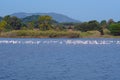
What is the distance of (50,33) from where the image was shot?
13212 centimetres

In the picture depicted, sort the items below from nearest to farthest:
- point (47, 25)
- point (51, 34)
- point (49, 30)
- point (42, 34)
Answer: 1. point (51, 34)
2. point (42, 34)
3. point (49, 30)
4. point (47, 25)

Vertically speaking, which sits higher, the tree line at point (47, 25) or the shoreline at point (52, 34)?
the tree line at point (47, 25)

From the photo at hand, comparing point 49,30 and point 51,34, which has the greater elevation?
point 49,30

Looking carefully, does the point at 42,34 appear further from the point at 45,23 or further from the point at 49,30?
the point at 45,23

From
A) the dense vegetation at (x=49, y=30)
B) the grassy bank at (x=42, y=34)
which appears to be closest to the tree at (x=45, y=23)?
the dense vegetation at (x=49, y=30)

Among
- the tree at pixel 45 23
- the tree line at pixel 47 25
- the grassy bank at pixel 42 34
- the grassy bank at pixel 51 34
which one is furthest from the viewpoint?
the tree at pixel 45 23

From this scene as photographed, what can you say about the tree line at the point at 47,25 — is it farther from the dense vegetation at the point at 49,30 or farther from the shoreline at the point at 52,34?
the shoreline at the point at 52,34

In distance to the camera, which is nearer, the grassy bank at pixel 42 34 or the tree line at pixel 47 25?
the grassy bank at pixel 42 34

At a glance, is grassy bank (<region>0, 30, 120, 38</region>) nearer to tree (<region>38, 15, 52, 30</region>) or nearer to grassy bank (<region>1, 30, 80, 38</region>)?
grassy bank (<region>1, 30, 80, 38</region>)

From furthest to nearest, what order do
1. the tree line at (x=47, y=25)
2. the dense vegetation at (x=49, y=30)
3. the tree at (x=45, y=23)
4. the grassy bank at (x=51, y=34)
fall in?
the tree at (x=45, y=23) → the tree line at (x=47, y=25) → the dense vegetation at (x=49, y=30) → the grassy bank at (x=51, y=34)

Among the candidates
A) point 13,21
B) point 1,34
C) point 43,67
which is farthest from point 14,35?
point 43,67

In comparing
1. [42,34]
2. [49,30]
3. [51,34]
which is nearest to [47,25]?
[49,30]

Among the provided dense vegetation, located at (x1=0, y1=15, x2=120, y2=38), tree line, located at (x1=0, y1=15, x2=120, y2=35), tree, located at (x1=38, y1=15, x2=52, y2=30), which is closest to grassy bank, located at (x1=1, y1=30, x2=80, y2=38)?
dense vegetation, located at (x1=0, y1=15, x2=120, y2=38)

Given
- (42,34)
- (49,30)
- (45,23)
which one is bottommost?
(42,34)
